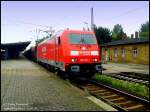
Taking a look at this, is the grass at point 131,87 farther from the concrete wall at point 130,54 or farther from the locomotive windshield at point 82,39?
the concrete wall at point 130,54

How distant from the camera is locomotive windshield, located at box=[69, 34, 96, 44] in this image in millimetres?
16734

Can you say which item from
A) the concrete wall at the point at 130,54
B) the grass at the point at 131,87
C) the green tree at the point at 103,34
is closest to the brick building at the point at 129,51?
the concrete wall at the point at 130,54

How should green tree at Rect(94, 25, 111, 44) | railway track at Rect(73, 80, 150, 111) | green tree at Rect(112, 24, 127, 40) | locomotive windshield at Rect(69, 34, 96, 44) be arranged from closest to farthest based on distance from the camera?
railway track at Rect(73, 80, 150, 111) → locomotive windshield at Rect(69, 34, 96, 44) → green tree at Rect(94, 25, 111, 44) → green tree at Rect(112, 24, 127, 40)

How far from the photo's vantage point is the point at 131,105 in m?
10.2

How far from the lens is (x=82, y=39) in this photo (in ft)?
55.4

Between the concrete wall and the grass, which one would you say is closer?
the grass

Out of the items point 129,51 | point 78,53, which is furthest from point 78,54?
point 129,51

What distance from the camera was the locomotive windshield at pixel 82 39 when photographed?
659 inches

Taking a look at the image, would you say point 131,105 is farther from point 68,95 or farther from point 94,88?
point 94,88

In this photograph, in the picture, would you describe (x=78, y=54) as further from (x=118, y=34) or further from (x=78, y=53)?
(x=118, y=34)

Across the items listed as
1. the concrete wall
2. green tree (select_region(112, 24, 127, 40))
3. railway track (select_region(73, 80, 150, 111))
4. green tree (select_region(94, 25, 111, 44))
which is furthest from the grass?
green tree (select_region(112, 24, 127, 40))

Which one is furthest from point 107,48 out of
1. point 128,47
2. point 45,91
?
point 45,91

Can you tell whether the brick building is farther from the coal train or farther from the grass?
the grass

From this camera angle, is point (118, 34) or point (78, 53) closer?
point (78, 53)
